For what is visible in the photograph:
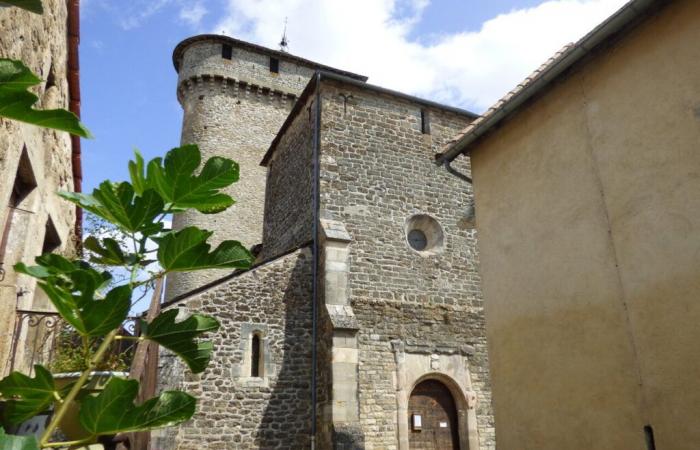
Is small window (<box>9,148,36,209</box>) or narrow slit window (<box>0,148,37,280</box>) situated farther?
small window (<box>9,148,36,209</box>)

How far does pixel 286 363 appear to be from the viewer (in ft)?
33.8

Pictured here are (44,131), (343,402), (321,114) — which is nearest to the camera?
(44,131)

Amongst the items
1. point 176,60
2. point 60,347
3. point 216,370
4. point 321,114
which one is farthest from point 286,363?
point 176,60

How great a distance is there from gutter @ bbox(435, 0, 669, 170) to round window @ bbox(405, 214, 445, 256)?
4.78 m

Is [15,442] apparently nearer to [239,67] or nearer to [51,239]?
[51,239]

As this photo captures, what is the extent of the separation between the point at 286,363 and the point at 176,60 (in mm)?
18869

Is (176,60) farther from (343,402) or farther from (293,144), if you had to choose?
(343,402)

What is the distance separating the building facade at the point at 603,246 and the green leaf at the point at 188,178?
431 centimetres

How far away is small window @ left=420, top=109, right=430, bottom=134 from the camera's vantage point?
13477 mm

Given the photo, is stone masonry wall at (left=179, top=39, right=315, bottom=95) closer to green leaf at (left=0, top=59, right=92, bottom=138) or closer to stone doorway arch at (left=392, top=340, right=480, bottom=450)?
stone doorway arch at (left=392, top=340, right=480, bottom=450)

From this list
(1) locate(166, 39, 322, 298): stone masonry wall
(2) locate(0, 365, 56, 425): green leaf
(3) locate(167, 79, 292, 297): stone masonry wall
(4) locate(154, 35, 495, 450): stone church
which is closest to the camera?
(2) locate(0, 365, 56, 425): green leaf

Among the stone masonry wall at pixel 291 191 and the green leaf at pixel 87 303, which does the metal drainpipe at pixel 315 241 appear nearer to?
the stone masonry wall at pixel 291 191

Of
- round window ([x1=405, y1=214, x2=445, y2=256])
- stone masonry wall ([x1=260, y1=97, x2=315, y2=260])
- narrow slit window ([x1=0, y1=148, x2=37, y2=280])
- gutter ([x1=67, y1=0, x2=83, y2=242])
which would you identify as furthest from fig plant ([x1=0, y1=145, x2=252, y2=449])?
round window ([x1=405, y1=214, x2=445, y2=256])

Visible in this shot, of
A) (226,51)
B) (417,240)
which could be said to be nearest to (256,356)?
(417,240)
